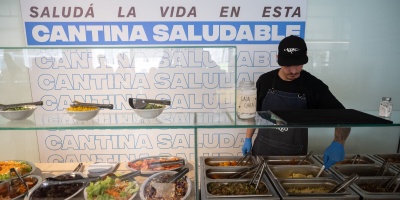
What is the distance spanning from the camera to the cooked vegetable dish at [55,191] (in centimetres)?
170

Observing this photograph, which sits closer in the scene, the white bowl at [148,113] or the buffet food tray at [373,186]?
the buffet food tray at [373,186]

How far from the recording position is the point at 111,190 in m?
1.76

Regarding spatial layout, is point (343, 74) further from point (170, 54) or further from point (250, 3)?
point (170, 54)

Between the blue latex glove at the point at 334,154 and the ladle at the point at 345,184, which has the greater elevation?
the blue latex glove at the point at 334,154

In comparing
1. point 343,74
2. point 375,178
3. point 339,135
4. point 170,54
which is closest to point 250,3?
point 170,54

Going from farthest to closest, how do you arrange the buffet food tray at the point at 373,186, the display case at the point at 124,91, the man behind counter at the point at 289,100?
the display case at the point at 124,91, the man behind counter at the point at 289,100, the buffet food tray at the point at 373,186

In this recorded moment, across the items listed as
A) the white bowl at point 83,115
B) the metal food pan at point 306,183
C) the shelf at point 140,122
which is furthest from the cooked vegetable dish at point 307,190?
the white bowl at point 83,115

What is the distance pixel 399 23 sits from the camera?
12.2ft

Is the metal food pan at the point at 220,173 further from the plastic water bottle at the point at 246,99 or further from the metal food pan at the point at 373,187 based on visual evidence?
the metal food pan at the point at 373,187

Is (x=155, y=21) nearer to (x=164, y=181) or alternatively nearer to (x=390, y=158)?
(x=164, y=181)

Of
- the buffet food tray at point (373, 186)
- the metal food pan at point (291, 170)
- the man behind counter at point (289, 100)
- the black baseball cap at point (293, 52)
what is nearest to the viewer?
the buffet food tray at point (373, 186)

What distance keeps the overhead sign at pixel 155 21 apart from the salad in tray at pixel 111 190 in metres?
2.33

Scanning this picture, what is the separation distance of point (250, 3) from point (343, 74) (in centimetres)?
179

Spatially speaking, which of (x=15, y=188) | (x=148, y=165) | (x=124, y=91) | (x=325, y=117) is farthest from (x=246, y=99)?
(x=124, y=91)
